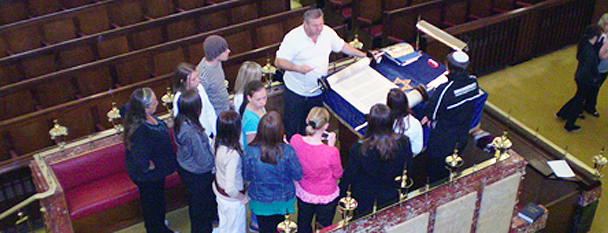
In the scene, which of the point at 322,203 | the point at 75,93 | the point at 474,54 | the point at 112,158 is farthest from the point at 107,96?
the point at 474,54

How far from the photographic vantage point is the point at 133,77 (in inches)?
247

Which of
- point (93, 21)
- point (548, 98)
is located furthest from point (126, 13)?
point (548, 98)

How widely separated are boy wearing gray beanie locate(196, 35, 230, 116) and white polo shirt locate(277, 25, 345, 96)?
534mm

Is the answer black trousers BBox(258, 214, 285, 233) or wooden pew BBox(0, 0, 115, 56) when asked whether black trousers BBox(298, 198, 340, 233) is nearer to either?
black trousers BBox(258, 214, 285, 233)

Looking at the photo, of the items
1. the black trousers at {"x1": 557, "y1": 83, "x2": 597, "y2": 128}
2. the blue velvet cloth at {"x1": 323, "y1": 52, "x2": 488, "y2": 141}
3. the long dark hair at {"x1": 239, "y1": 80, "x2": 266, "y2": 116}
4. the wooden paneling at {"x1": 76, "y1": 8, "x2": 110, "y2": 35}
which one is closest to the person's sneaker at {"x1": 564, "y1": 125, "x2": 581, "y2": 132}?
the black trousers at {"x1": 557, "y1": 83, "x2": 597, "y2": 128}

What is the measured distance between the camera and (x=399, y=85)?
171 inches

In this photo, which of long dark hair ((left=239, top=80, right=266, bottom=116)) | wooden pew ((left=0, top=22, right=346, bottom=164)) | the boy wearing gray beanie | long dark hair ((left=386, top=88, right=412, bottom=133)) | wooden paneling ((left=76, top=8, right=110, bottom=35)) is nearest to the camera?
long dark hair ((left=386, top=88, right=412, bottom=133))

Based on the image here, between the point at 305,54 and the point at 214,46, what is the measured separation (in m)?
0.78

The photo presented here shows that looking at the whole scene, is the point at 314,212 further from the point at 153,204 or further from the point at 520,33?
the point at 520,33

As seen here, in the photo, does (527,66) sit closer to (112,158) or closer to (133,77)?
(133,77)

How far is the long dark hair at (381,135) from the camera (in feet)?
11.3

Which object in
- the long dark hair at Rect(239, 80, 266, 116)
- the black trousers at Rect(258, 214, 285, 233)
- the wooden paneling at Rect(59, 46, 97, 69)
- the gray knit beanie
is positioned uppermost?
the gray knit beanie

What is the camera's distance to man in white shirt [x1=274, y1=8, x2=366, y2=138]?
4402mm

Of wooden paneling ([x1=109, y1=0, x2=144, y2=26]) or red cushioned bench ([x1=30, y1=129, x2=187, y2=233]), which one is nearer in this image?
red cushioned bench ([x1=30, y1=129, x2=187, y2=233])
